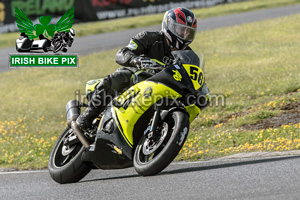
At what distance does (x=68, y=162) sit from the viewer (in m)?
7.47

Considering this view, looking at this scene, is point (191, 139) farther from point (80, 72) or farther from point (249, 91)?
point (80, 72)

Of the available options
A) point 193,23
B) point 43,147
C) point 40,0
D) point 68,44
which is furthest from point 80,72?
point 193,23

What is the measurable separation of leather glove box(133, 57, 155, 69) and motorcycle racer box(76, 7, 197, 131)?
0.07 ft

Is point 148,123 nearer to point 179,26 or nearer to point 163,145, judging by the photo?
point 163,145

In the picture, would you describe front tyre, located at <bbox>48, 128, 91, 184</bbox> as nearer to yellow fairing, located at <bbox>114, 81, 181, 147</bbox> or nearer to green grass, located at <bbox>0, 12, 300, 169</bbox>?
yellow fairing, located at <bbox>114, 81, 181, 147</bbox>

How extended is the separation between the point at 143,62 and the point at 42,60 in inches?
657

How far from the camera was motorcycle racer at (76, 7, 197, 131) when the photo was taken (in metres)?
6.80

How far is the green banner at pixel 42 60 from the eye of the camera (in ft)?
71.4

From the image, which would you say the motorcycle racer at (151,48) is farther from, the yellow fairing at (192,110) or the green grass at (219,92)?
the green grass at (219,92)

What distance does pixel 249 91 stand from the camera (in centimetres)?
1352

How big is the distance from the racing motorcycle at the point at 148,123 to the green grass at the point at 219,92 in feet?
5.73

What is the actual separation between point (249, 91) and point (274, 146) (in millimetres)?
5410

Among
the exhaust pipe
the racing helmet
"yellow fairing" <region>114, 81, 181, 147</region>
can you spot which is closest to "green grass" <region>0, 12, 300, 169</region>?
the exhaust pipe

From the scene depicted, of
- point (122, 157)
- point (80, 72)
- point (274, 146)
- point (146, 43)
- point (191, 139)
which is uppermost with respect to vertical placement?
point (146, 43)
